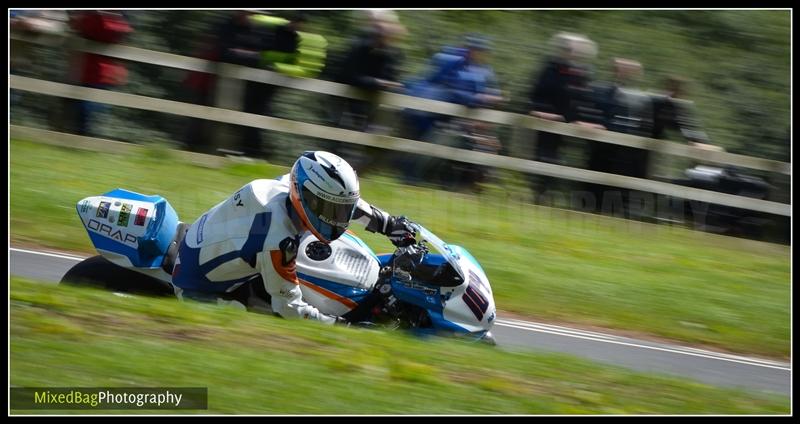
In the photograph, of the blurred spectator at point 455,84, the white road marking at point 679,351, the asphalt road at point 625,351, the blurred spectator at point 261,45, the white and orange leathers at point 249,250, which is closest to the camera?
the white and orange leathers at point 249,250

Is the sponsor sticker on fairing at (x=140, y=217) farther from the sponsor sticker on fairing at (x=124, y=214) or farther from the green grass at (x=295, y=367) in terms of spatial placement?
the green grass at (x=295, y=367)

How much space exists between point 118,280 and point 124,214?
0.44 meters

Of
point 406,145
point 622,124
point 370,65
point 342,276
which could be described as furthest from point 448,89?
point 342,276

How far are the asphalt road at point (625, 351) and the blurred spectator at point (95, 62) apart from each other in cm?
272

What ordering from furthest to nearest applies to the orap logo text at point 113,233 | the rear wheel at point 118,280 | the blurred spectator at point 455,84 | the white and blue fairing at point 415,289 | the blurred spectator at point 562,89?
the blurred spectator at point 455,84
the blurred spectator at point 562,89
the rear wheel at point 118,280
the orap logo text at point 113,233
the white and blue fairing at point 415,289

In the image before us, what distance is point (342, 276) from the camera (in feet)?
20.2

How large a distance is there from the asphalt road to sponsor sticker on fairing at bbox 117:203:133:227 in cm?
145

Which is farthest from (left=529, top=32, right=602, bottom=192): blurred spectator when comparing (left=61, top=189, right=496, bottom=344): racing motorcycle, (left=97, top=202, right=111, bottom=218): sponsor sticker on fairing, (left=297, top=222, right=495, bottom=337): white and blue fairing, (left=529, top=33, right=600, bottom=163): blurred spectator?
(left=97, top=202, right=111, bottom=218): sponsor sticker on fairing

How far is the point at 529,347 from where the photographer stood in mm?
7086

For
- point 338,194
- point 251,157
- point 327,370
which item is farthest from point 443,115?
point 327,370

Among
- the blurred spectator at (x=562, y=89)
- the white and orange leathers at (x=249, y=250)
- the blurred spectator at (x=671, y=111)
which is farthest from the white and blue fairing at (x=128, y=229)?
the blurred spectator at (x=671, y=111)

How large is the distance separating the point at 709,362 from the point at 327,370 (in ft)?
11.8

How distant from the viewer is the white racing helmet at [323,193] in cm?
579

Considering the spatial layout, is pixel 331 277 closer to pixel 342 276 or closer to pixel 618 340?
pixel 342 276
